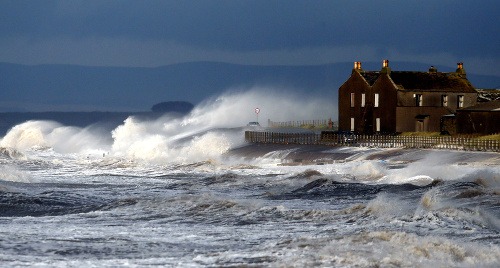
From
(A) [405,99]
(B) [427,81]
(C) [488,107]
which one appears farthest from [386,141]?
(B) [427,81]

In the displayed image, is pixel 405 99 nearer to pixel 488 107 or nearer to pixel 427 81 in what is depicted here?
pixel 427 81

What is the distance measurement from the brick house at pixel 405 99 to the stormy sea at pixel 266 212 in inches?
409

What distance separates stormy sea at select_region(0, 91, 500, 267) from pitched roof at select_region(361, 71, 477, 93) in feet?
38.4

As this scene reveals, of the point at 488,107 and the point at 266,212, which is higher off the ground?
the point at 488,107

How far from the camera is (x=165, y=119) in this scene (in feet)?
374

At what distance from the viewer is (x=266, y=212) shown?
28750mm

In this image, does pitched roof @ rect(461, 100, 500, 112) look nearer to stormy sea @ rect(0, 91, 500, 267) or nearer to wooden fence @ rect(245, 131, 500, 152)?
wooden fence @ rect(245, 131, 500, 152)

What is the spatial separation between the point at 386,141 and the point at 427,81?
12227 mm

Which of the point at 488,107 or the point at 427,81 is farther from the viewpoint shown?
the point at 427,81

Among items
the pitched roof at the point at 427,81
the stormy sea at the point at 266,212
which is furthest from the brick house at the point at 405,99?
the stormy sea at the point at 266,212

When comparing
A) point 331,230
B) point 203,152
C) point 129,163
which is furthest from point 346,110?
point 331,230

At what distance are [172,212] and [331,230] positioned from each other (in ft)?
21.6

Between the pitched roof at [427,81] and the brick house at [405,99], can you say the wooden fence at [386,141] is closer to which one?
the brick house at [405,99]

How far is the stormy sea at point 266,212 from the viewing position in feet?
65.1
